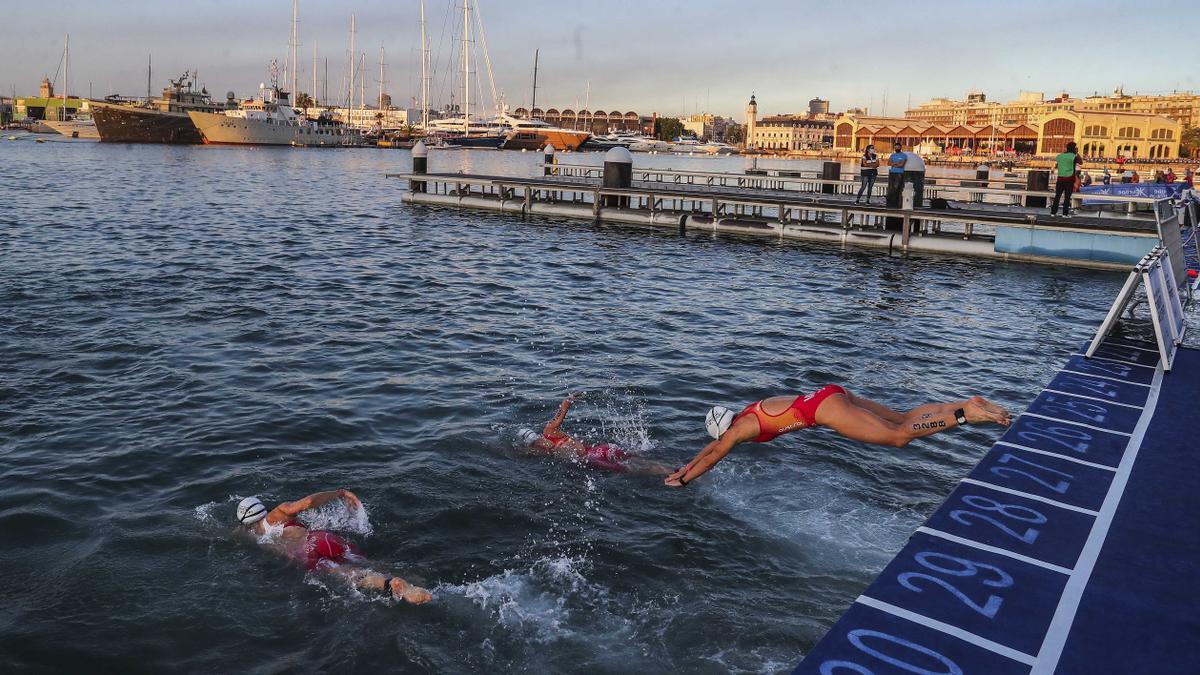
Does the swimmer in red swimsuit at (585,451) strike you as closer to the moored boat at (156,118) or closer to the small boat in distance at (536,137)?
the moored boat at (156,118)

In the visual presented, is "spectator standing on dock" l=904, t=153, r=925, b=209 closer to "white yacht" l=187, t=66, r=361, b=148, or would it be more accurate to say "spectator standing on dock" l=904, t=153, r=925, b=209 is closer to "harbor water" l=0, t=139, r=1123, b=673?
"harbor water" l=0, t=139, r=1123, b=673

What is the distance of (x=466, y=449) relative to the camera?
435 inches

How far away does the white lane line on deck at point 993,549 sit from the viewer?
5895 millimetres

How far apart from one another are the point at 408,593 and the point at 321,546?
3.76ft

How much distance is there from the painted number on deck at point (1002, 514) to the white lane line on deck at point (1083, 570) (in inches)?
14.8

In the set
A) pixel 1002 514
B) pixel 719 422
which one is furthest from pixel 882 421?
pixel 719 422

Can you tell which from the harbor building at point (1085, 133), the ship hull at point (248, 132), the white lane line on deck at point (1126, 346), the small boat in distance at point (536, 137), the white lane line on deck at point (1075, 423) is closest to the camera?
the white lane line on deck at point (1075, 423)

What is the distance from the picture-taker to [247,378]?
13.8 metres

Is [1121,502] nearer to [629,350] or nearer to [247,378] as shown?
[629,350]

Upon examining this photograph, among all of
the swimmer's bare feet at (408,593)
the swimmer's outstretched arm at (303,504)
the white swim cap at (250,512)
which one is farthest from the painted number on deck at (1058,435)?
the white swim cap at (250,512)

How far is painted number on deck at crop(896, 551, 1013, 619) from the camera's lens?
17.8ft

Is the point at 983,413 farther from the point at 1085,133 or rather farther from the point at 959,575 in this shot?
the point at 1085,133

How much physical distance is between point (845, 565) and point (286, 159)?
101870 millimetres

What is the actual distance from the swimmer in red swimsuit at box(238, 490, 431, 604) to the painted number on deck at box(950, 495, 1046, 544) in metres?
4.51
